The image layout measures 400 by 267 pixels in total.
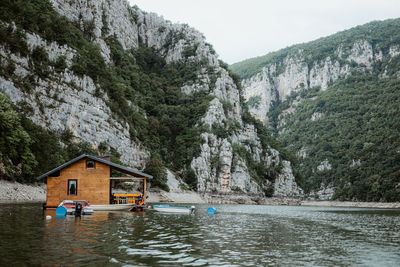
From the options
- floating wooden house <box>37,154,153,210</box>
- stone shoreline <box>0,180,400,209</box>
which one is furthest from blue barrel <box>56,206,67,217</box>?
stone shoreline <box>0,180,400,209</box>

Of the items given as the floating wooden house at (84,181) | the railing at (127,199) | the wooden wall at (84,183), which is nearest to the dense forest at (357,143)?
the railing at (127,199)

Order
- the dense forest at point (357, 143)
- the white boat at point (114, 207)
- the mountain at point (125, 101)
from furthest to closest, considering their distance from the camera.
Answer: the dense forest at point (357, 143), the mountain at point (125, 101), the white boat at point (114, 207)

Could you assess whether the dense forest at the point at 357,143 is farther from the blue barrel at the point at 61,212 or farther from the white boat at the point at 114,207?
the blue barrel at the point at 61,212

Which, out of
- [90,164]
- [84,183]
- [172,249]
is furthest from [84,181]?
[172,249]

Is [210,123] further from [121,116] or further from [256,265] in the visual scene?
[256,265]

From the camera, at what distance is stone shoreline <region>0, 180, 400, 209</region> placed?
4272 cm

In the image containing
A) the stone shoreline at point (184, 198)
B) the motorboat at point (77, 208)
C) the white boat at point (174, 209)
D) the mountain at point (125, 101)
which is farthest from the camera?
the mountain at point (125, 101)

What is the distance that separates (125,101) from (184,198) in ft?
96.5

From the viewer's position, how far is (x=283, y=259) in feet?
38.5

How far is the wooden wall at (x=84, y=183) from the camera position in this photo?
3228 centimetres

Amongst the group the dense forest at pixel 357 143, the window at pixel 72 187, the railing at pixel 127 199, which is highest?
the dense forest at pixel 357 143

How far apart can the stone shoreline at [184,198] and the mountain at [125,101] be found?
213 centimetres

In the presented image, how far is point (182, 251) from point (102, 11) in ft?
356

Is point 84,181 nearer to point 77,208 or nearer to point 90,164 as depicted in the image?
point 90,164
